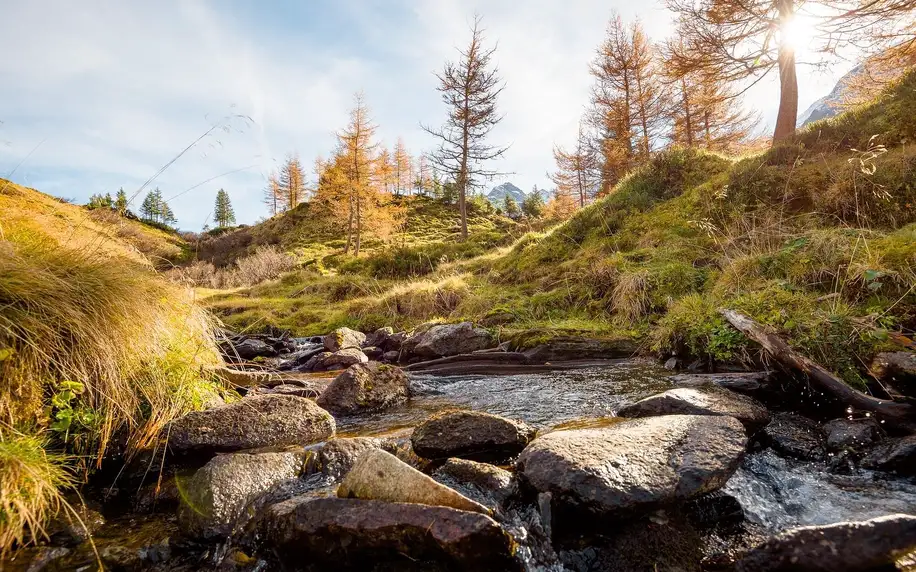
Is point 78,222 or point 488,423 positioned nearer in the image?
point 488,423

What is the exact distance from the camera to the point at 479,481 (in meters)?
2.30

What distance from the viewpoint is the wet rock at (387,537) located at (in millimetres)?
1690

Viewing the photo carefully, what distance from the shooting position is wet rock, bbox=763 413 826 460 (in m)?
2.56

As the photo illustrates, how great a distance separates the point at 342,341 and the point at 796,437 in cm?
757

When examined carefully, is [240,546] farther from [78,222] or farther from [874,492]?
[874,492]

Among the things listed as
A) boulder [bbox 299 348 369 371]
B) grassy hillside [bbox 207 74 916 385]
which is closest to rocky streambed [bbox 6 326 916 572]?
grassy hillside [bbox 207 74 916 385]

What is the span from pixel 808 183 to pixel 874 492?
7.83 metres

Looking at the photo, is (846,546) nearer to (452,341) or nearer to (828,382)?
(828,382)

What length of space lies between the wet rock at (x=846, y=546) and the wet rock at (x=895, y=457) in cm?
114

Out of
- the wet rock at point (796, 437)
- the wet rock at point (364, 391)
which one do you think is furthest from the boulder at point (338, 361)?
the wet rock at point (796, 437)

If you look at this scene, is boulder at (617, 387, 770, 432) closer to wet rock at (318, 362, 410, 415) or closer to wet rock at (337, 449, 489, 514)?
wet rock at (337, 449, 489, 514)

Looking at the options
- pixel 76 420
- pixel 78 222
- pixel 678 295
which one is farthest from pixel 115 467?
pixel 678 295

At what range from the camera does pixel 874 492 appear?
2090 millimetres

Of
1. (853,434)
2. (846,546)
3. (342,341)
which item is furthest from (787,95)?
(846,546)
